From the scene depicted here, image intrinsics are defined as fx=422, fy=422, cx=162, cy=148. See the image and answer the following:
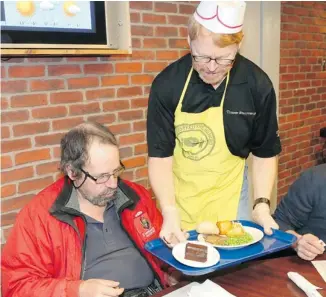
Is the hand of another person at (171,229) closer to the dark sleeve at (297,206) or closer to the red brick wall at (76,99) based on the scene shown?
the dark sleeve at (297,206)

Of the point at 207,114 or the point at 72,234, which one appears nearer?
the point at 72,234

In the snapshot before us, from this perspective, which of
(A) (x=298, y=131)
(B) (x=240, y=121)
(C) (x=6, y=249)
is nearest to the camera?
(C) (x=6, y=249)

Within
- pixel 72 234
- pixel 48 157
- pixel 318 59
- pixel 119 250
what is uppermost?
pixel 318 59

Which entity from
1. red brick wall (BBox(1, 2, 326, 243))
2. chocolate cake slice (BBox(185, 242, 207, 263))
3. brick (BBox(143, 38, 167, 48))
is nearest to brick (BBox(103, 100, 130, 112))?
red brick wall (BBox(1, 2, 326, 243))

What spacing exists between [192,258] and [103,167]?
47 cm

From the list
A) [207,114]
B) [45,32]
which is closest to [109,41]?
[45,32]

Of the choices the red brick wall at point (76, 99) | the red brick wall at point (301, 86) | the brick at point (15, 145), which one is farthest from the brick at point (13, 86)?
the red brick wall at point (301, 86)

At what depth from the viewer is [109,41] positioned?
2250 mm

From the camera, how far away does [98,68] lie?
7.32ft

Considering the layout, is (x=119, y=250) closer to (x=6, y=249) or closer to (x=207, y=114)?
(x=6, y=249)

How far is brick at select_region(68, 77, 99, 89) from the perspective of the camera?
2129mm

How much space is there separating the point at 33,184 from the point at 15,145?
0.72 ft

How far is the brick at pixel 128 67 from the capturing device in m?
2.33

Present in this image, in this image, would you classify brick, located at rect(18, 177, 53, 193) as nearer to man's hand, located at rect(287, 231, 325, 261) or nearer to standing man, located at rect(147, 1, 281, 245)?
standing man, located at rect(147, 1, 281, 245)
